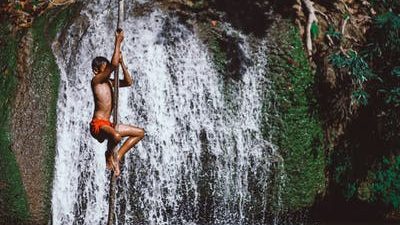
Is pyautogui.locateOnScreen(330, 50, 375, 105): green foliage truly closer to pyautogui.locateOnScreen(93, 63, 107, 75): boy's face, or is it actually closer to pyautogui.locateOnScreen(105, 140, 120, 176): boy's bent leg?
pyautogui.locateOnScreen(93, 63, 107, 75): boy's face

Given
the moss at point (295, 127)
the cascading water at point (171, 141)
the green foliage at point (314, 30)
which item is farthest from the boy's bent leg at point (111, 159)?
the green foliage at point (314, 30)

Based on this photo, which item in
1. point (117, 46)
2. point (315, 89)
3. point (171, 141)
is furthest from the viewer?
point (315, 89)

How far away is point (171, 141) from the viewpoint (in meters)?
7.68

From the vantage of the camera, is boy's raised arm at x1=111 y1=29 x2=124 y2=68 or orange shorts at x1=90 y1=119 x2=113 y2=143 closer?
boy's raised arm at x1=111 y1=29 x2=124 y2=68

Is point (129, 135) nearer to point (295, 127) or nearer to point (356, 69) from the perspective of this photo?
point (295, 127)

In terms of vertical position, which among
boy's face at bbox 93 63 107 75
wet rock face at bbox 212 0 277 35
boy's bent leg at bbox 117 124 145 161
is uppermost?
wet rock face at bbox 212 0 277 35

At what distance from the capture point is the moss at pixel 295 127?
25.5 ft

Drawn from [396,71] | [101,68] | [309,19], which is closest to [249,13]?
[309,19]

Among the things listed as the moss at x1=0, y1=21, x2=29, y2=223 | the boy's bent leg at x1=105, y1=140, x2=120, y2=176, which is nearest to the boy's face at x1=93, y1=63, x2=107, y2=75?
the boy's bent leg at x1=105, y1=140, x2=120, y2=176

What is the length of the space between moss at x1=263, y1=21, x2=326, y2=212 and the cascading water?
7.4 inches

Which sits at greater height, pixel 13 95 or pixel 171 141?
pixel 13 95

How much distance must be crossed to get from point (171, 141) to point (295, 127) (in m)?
1.44

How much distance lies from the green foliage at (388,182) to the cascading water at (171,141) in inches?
58.8

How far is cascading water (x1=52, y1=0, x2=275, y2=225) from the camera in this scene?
7574mm
